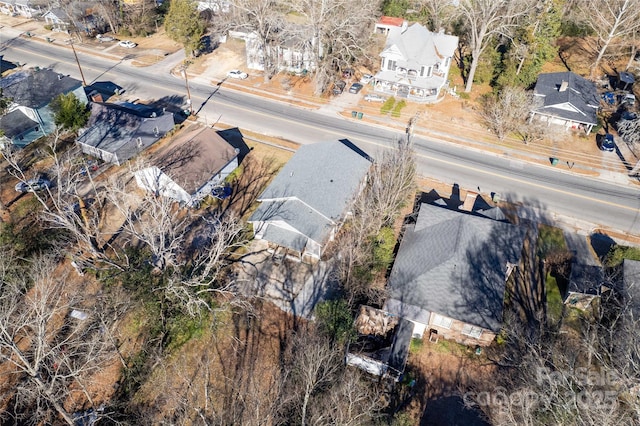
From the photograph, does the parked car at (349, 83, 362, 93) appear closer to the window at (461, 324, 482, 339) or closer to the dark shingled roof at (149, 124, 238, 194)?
the dark shingled roof at (149, 124, 238, 194)

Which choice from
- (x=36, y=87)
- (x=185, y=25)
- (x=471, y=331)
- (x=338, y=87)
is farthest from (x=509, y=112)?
(x=36, y=87)

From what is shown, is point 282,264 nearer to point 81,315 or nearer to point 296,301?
point 296,301

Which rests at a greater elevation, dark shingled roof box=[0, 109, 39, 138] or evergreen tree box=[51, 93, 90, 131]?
evergreen tree box=[51, 93, 90, 131]

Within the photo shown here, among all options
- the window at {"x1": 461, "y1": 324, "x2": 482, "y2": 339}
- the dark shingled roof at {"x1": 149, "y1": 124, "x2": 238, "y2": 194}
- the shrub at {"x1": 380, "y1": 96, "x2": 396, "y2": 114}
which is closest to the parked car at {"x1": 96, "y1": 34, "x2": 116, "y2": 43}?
the dark shingled roof at {"x1": 149, "y1": 124, "x2": 238, "y2": 194}

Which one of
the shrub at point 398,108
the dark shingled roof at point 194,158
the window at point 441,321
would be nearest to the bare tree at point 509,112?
the shrub at point 398,108

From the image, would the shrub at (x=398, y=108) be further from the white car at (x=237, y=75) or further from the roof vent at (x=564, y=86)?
the white car at (x=237, y=75)

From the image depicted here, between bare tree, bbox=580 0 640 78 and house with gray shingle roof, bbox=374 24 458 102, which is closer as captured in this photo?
bare tree, bbox=580 0 640 78

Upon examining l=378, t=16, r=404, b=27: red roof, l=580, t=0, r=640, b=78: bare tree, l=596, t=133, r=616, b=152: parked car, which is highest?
l=580, t=0, r=640, b=78: bare tree
